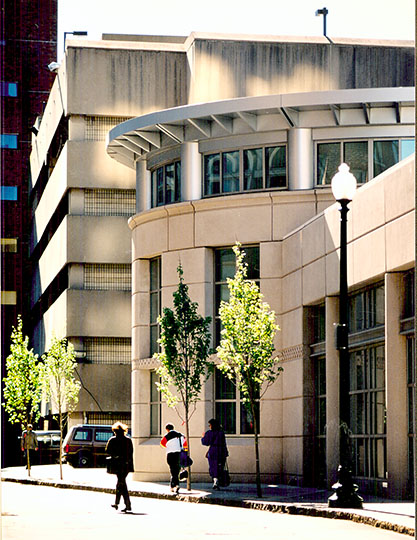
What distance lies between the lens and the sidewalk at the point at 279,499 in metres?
15.9

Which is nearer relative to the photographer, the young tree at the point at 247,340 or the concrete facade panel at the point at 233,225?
the young tree at the point at 247,340

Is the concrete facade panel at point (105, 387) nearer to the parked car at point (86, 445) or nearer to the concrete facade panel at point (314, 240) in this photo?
the parked car at point (86, 445)

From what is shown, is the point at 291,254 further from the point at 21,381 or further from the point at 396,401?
the point at 21,381

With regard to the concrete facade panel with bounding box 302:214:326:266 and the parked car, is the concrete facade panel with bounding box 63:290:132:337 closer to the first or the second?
the parked car

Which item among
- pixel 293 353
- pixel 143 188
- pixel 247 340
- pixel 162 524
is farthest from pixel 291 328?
pixel 162 524

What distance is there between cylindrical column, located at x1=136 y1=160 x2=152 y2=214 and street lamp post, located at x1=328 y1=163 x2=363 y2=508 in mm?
14332

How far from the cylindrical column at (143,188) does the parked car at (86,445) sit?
48.7ft

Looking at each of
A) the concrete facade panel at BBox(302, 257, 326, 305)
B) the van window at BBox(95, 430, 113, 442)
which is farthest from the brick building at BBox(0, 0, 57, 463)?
the concrete facade panel at BBox(302, 257, 326, 305)

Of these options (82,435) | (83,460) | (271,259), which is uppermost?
(271,259)

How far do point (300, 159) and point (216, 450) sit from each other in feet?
25.6

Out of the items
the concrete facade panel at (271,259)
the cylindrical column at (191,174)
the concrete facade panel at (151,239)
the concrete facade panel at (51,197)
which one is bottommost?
the concrete facade panel at (271,259)

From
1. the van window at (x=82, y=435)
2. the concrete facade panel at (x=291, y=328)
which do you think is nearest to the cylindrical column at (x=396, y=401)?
the concrete facade panel at (x=291, y=328)

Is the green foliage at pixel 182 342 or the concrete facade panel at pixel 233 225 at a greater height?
the concrete facade panel at pixel 233 225

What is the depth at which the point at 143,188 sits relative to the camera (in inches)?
1314
